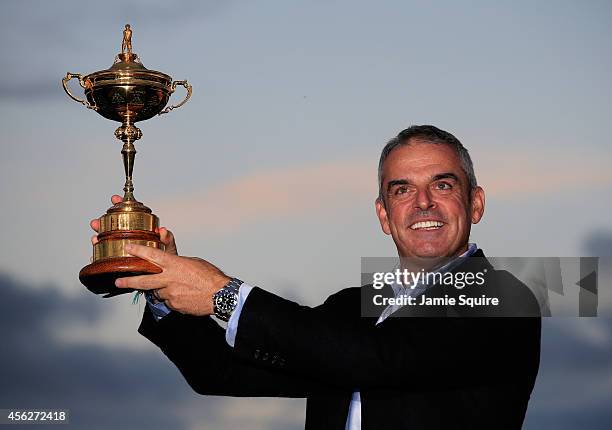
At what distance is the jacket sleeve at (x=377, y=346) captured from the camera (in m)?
5.51

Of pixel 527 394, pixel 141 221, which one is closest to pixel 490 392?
pixel 527 394

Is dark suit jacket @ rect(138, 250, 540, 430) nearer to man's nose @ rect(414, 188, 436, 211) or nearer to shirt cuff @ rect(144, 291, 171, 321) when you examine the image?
shirt cuff @ rect(144, 291, 171, 321)

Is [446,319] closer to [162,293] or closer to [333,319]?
[333,319]

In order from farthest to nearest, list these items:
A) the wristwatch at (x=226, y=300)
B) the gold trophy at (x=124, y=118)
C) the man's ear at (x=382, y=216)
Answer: the man's ear at (x=382, y=216) → the gold trophy at (x=124, y=118) → the wristwatch at (x=226, y=300)

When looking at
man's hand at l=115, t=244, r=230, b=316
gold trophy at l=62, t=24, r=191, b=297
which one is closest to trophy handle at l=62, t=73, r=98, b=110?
gold trophy at l=62, t=24, r=191, b=297

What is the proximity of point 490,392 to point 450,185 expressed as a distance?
54.3 inches

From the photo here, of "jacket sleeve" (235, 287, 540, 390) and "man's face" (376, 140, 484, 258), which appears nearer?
"jacket sleeve" (235, 287, 540, 390)

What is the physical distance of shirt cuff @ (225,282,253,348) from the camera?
554 cm

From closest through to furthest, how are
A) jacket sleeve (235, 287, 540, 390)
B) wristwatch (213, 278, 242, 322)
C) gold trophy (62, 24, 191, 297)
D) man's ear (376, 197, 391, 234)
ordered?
jacket sleeve (235, 287, 540, 390), wristwatch (213, 278, 242, 322), gold trophy (62, 24, 191, 297), man's ear (376, 197, 391, 234)

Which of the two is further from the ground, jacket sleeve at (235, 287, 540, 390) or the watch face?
the watch face

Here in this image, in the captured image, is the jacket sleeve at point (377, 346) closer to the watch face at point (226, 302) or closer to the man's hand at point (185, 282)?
the watch face at point (226, 302)

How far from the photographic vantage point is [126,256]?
6.43 meters

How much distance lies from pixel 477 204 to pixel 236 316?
2.24 m

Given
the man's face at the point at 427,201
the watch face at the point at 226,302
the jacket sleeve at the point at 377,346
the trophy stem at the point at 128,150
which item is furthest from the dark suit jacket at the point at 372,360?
the trophy stem at the point at 128,150
